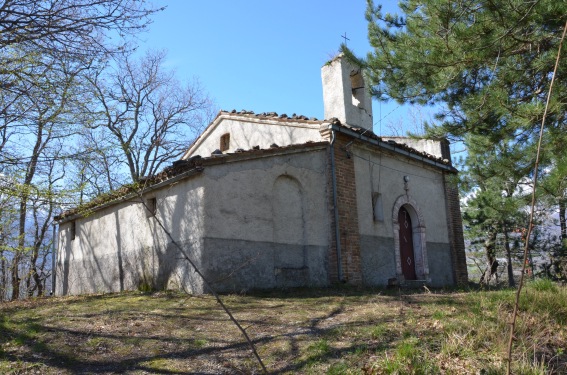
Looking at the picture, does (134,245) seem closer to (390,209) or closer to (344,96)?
(390,209)

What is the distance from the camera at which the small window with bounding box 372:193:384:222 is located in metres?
13.2

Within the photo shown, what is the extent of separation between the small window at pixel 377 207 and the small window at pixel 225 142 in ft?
17.4

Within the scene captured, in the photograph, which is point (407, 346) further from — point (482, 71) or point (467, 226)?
point (467, 226)

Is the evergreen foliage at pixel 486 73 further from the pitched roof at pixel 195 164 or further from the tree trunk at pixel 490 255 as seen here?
the tree trunk at pixel 490 255

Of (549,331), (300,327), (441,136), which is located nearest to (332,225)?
(441,136)

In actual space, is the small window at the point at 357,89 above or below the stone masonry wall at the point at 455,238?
above

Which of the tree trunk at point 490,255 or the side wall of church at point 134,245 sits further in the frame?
the tree trunk at point 490,255

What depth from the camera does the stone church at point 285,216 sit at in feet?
34.0

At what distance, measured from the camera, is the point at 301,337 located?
6461mm

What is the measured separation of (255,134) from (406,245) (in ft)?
18.5

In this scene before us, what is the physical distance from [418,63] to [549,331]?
14.2 ft

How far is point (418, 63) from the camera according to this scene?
7.61 metres

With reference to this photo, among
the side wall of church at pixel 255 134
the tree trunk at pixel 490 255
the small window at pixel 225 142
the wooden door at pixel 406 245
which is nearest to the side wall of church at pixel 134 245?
the side wall of church at pixel 255 134

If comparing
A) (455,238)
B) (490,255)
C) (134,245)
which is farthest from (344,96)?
(490,255)
